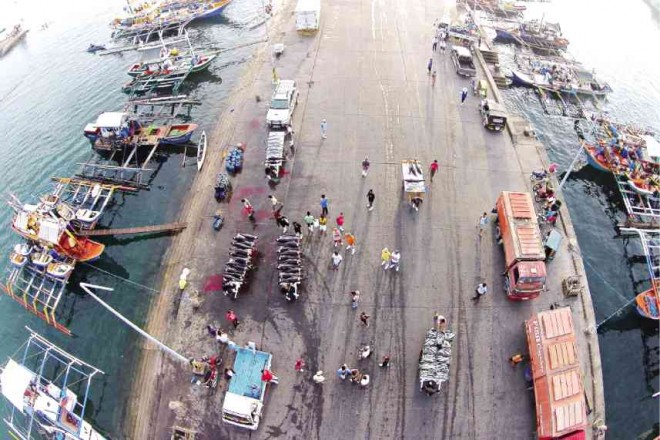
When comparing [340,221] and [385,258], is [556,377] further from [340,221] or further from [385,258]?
[340,221]

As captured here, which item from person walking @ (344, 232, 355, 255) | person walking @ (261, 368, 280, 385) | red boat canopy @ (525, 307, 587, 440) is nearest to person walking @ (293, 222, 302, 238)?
person walking @ (344, 232, 355, 255)

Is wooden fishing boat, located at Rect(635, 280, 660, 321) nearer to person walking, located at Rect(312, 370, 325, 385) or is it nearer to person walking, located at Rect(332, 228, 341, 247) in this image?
person walking, located at Rect(332, 228, 341, 247)

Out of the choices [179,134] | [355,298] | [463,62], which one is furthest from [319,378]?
[463,62]

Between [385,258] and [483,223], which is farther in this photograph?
[483,223]

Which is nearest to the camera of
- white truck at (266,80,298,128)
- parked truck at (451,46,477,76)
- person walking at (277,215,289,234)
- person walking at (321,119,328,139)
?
person walking at (277,215,289,234)

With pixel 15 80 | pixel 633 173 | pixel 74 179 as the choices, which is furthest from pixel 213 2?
pixel 633 173
